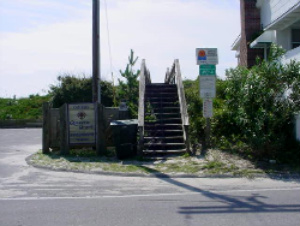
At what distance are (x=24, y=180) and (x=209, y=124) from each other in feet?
18.0

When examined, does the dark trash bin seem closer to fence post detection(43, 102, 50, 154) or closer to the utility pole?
the utility pole

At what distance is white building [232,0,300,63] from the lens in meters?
12.4

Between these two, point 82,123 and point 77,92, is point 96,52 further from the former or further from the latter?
point 77,92

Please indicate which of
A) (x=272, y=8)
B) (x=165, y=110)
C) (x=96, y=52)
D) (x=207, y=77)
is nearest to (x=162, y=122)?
(x=165, y=110)

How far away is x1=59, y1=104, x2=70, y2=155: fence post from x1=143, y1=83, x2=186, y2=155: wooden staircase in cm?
248

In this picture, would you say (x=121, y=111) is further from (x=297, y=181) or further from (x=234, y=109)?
(x=297, y=181)

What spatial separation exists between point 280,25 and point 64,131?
353 inches

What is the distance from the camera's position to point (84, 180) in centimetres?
809

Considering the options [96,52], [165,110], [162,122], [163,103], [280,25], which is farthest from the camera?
[280,25]

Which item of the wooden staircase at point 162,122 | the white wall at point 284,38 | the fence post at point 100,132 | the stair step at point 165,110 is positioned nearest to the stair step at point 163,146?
the wooden staircase at point 162,122

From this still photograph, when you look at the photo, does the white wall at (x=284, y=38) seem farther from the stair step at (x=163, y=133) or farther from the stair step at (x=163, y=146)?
the stair step at (x=163, y=146)

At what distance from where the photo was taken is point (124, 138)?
1054cm

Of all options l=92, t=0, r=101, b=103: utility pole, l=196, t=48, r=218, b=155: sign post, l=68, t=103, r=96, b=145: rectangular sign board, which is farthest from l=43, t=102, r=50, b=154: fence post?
l=196, t=48, r=218, b=155: sign post

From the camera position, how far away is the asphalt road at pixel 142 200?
5246 mm
